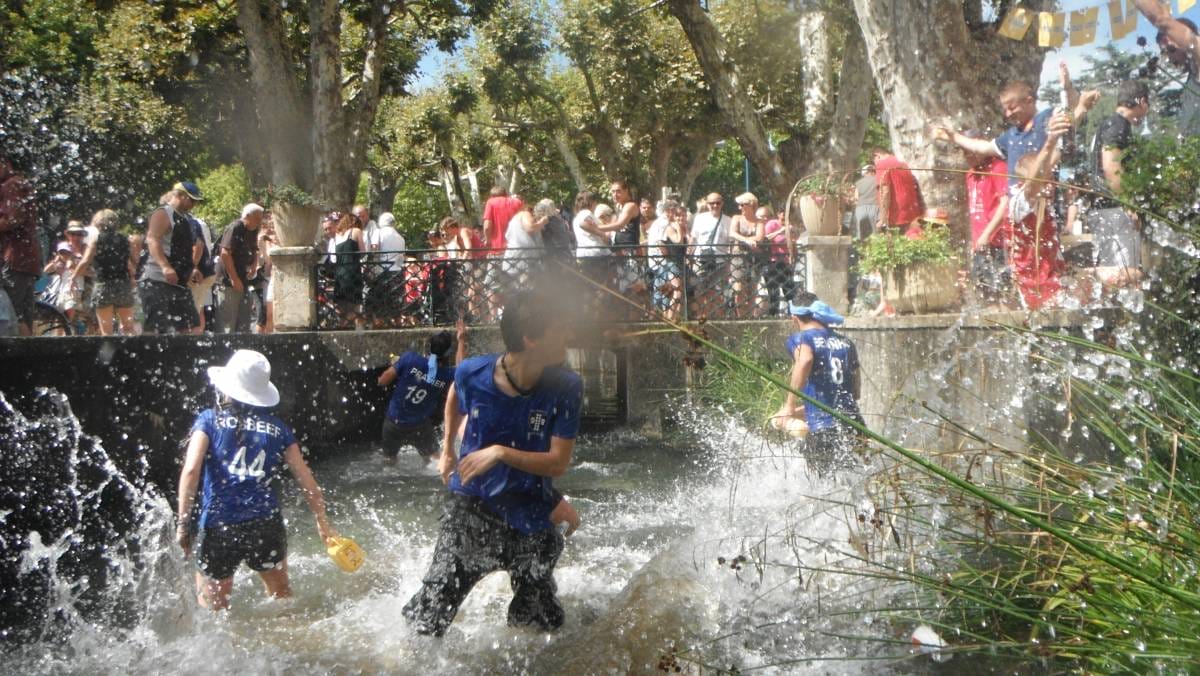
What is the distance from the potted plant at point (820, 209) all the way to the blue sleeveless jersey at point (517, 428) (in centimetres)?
772

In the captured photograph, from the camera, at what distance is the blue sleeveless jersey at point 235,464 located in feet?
19.1

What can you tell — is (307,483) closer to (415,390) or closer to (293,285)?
(415,390)

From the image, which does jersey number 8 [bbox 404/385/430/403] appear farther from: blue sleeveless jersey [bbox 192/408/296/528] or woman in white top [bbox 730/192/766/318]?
blue sleeveless jersey [bbox 192/408/296/528]

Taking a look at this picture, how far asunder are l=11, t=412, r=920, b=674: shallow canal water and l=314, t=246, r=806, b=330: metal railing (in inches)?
180

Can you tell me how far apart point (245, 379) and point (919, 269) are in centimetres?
530

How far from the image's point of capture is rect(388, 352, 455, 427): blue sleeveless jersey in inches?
444

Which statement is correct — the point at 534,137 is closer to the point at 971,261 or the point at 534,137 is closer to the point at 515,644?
the point at 971,261

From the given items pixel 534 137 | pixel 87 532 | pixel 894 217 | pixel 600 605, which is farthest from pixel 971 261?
pixel 534 137

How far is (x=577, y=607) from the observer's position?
6492 mm

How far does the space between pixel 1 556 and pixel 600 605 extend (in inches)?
135

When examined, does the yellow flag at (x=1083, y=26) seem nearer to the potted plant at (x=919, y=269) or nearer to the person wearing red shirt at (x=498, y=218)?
the potted plant at (x=919, y=269)

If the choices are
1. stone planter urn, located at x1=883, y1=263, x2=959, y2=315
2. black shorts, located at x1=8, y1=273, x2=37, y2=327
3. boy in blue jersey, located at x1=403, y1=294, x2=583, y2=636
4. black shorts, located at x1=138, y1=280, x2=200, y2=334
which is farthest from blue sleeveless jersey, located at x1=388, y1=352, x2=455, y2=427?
boy in blue jersey, located at x1=403, y1=294, x2=583, y2=636

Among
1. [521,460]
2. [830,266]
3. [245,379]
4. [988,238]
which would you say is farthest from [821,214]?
[521,460]

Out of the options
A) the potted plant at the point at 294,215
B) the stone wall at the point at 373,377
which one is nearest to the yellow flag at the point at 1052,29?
the stone wall at the point at 373,377
